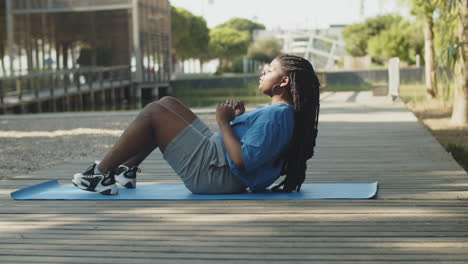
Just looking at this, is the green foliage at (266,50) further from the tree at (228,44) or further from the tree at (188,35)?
the tree at (228,44)

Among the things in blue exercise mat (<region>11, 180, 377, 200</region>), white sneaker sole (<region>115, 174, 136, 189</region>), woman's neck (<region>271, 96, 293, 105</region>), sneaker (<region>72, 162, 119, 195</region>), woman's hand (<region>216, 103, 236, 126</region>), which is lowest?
blue exercise mat (<region>11, 180, 377, 200</region>)

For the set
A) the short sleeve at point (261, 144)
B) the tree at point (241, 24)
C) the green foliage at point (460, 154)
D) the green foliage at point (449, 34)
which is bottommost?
the green foliage at point (460, 154)

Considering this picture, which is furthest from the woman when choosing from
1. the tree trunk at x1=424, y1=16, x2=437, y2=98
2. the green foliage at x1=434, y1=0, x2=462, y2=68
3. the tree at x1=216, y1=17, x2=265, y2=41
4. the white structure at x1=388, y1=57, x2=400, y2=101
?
the tree at x1=216, y1=17, x2=265, y2=41

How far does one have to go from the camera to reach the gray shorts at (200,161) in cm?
359

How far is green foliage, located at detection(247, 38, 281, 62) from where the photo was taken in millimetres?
50625

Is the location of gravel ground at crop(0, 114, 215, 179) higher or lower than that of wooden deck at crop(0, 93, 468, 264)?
lower

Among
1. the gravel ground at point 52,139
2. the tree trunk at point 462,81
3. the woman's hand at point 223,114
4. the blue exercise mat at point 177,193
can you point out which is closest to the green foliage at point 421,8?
the tree trunk at point 462,81

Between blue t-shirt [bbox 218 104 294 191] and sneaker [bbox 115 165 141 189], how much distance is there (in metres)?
0.67

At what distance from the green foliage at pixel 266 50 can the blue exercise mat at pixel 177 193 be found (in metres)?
46.2

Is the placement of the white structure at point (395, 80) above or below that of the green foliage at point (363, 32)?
below

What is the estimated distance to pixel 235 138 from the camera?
137 inches

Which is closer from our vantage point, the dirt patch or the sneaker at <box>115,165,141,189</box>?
the sneaker at <box>115,165,141,189</box>

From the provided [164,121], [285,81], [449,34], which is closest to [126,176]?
[164,121]

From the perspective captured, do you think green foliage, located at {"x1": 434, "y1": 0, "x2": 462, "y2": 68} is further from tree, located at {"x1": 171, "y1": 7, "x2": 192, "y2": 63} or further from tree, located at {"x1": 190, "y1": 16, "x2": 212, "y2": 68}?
tree, located at {"x1": 190, "y1": 16, "x2": 212, "y2": 68}
